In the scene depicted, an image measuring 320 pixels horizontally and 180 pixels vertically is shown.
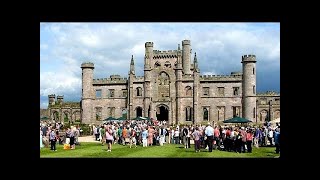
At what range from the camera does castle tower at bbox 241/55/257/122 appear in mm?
56531

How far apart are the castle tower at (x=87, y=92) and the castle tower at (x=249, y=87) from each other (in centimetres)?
2085

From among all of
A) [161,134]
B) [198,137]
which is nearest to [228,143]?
[198,137]

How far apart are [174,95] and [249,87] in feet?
32.2

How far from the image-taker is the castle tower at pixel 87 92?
60.7m

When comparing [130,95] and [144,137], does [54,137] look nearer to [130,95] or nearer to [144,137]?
[144,137]

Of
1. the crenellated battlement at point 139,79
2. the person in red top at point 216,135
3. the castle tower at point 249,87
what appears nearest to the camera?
the person in red top at point 216,135

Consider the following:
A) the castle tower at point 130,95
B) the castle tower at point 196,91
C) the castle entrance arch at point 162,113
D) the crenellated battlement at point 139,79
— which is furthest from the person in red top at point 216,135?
the crenellated battlement at point 139,79

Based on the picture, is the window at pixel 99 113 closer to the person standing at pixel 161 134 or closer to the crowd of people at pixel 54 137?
the crowd of people at pixel 54 137
